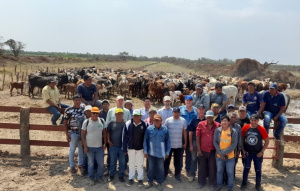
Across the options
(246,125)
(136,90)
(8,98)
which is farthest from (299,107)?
(8,98)

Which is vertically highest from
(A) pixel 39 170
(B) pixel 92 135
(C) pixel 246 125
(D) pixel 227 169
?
(C) pixel 246 125

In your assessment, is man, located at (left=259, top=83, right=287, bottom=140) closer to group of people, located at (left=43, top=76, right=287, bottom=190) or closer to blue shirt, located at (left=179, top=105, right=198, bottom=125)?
group of people, located at (left=43, top=76, right=287, bottom=190)

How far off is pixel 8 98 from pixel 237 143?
17.5 meters

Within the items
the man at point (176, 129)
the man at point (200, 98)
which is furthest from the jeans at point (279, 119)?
the man at point (176, 129)

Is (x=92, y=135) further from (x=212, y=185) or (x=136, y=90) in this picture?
(x=136, y=90)

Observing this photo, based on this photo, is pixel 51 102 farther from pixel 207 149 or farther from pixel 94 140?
pixel 207 149

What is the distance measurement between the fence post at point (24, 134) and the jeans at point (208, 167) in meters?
4.62

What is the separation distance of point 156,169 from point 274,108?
3.84m

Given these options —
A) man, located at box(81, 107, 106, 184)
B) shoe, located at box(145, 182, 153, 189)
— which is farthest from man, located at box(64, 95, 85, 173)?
shoe, located at box(145, 182, 153, 189)

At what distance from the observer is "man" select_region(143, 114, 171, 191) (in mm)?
6305

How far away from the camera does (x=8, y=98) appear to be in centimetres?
1933

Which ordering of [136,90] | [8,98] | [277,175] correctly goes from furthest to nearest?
1. [136,90]
2. [8,98]
3. [277,175]

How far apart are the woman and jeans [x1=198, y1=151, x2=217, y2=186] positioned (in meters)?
0.17

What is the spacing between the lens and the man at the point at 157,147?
6.30m
